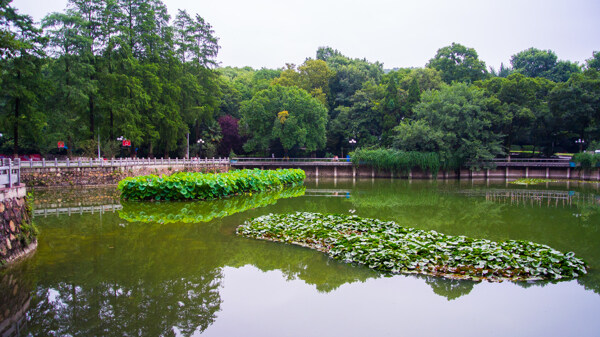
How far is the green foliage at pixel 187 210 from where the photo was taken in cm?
1244

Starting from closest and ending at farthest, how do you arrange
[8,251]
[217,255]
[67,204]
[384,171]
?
[8,251] → [217,255] → [67,204] → [384,171]

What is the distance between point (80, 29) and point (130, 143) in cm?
800

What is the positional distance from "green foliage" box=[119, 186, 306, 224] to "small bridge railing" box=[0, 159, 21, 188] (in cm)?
395

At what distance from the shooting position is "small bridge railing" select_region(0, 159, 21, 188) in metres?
7.88

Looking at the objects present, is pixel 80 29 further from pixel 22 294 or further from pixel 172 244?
pixel 22 294

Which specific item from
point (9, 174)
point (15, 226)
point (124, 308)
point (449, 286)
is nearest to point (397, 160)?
point (449, 286)

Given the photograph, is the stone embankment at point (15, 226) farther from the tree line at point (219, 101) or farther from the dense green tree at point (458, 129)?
the dense green tree at point (458, 129)

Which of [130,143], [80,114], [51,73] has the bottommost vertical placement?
[130,143]

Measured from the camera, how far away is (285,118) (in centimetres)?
3744

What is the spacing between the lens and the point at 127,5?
94.1 ft

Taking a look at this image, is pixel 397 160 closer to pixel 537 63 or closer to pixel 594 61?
pixel 594 61

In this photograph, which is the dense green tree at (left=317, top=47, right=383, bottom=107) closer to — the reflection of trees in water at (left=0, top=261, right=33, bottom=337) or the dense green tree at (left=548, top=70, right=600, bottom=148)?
the dense green tree at (left=548, top=70, right=600, bottom=148)

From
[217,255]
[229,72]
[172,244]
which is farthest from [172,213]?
[229,72]

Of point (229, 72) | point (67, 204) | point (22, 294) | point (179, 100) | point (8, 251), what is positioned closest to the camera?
point (22, 294)
